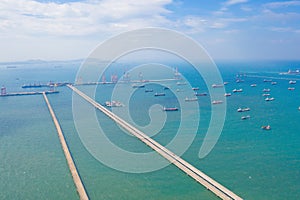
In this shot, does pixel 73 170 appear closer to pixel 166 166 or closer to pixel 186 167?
pixel 166 166

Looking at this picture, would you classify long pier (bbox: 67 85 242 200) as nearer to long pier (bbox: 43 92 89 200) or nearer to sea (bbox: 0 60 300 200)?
sea (bbox: 0 60 300 200)

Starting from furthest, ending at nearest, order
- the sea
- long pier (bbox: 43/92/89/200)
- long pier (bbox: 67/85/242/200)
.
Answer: the sea, long pier (bbox: 43/92/89/200), long pier (bbox: 67/85/242/200)

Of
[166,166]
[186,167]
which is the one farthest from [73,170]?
[186,167]

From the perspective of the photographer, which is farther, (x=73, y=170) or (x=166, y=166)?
(x=166, y=166)

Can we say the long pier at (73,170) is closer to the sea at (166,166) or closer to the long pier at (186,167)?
the sea at (166,166)

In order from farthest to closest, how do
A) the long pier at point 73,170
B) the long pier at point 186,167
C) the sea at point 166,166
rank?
the sea at point 166,166
the long pier at point 73,170
the long pier at point 186,167

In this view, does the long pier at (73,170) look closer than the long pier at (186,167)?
No

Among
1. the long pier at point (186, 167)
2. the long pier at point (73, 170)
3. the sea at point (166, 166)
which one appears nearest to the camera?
the long pier at point (186, 167)

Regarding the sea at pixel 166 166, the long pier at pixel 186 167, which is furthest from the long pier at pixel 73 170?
the long pier at pixel 186 167

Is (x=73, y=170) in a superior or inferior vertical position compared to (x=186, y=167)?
inferior

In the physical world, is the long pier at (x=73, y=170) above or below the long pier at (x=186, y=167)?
below

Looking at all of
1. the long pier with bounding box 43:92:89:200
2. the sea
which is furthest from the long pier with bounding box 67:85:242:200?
the long pier with bounding box 43:92:89:200
